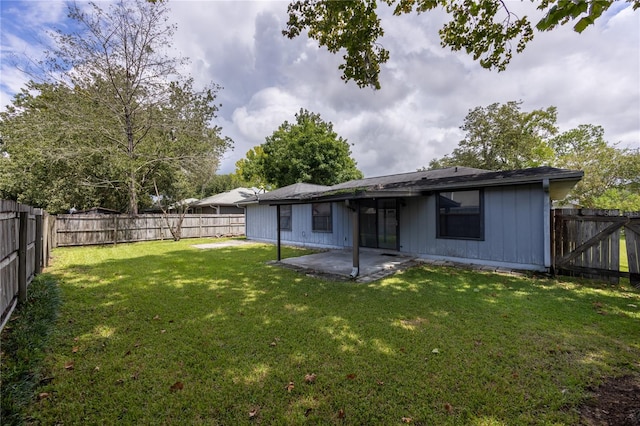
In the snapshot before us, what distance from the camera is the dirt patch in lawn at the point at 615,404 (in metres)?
1.99

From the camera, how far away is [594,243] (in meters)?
5.71

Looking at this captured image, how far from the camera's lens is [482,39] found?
4418 mm

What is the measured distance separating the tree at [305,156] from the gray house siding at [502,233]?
1548 cm

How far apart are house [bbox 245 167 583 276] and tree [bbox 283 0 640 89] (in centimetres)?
287

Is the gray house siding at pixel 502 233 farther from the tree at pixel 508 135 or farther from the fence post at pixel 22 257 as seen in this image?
the tree at pixel 508 135

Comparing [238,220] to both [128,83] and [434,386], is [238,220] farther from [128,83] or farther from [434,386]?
[434,386]

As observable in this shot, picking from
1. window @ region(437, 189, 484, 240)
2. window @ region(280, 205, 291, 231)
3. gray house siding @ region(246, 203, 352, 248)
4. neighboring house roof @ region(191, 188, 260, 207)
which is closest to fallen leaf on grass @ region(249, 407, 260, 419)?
window @ region(437, 189, 484, 240)

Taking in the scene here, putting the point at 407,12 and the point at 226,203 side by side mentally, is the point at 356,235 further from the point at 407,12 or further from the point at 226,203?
the point at 226,203

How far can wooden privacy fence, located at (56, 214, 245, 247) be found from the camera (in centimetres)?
1224

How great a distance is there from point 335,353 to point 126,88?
16856mm

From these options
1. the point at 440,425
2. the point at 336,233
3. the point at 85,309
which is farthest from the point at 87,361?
the point at 336,233

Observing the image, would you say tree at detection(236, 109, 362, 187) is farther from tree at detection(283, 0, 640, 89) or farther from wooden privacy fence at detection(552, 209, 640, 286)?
wooden privacy fence at detection(552, 209, 640, 286)

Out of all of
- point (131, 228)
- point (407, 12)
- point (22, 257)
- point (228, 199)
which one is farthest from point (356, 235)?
point (228, 199)

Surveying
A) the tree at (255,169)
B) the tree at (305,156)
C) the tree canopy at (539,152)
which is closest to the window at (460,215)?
the tree canopy at (539,152)
